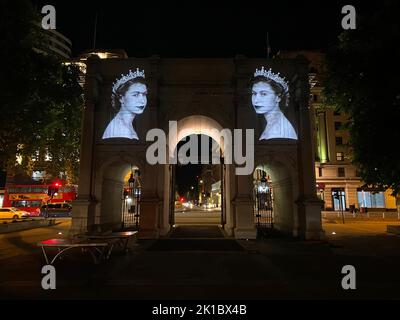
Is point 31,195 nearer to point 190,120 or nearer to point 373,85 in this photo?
point 190,120

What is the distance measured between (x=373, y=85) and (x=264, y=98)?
24.7ft

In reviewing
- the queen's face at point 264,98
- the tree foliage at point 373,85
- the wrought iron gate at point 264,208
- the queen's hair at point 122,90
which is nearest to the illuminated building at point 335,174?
the wrought iron gate at point 264,208

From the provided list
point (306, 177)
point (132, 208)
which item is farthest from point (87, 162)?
point (306, 177)

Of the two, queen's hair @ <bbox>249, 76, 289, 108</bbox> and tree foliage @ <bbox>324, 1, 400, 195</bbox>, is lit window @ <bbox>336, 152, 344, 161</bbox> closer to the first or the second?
queen's hair @ <bbox>249, 76, 289, 108</bbox>

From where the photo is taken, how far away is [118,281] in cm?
884

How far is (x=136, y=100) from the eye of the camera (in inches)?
816

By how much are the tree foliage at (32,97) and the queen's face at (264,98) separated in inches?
468

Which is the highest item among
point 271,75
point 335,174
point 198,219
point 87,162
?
point 271,75

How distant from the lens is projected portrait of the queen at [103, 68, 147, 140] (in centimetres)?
2045

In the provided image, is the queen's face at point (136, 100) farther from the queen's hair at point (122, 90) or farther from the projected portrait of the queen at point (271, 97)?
the projected portrait of the queen at point (271, 97)

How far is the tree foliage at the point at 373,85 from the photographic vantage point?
1310 cm
